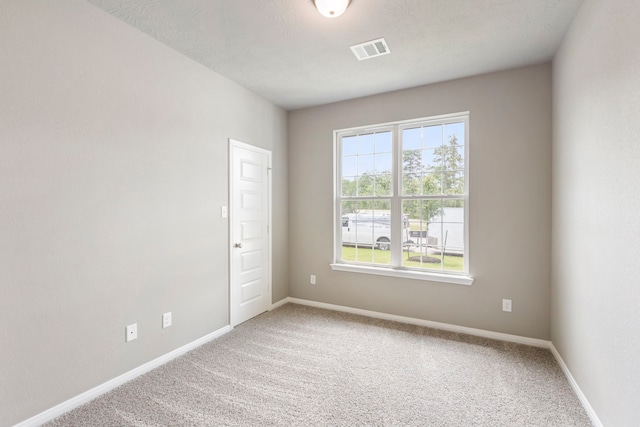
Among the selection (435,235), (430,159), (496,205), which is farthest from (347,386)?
(430,159)

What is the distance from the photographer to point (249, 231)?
11.3 feet

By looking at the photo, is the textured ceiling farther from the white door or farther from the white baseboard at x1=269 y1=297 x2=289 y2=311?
the white baseboard at x1=269 y1=297 x2=289 y2=311

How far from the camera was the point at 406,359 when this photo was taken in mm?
2562

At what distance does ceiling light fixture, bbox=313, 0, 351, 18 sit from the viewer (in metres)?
1.90

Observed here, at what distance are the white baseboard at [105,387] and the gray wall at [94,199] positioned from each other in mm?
41

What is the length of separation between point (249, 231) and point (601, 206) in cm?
306

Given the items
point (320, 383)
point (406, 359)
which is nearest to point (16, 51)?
point (320, 383)

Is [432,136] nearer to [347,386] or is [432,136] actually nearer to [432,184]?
[432,184]

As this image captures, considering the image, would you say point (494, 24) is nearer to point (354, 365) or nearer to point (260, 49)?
point (260, 49)

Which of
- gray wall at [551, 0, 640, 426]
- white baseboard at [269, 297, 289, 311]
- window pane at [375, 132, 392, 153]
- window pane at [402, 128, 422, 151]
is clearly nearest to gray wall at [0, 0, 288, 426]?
white baseboard at [269, 297, 289, 311]

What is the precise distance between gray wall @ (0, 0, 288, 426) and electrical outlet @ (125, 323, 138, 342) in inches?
1.6

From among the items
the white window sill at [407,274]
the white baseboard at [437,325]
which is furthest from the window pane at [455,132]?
the white baseboard at [437,325]

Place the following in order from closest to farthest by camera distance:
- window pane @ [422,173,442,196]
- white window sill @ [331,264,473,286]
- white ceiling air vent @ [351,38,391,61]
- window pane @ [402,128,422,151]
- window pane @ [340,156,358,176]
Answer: white ceiling air vent @ [351,38,391,61] < white window sill @ [331,264,473,286] < window pane @ [422,173,442,196] < window pane @ [402,128,422,151] < window pane @ [340,156,358,176]

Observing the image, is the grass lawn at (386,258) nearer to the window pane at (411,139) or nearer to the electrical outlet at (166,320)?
the window pane at (411,139)
